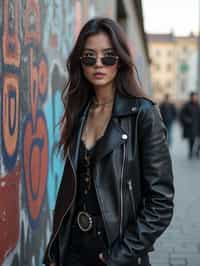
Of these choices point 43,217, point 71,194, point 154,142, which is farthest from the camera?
point 43,217

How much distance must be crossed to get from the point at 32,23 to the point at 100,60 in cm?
149

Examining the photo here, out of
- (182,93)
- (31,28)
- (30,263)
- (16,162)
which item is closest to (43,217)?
(30,263)

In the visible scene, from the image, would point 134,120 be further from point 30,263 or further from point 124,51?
point 30,263

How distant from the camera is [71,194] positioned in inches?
90.9

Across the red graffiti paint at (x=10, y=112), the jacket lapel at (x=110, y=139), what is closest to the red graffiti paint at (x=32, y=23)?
the red graffiti paint at (x=10, y=112)

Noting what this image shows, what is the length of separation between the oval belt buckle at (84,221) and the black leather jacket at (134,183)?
97 millimetres

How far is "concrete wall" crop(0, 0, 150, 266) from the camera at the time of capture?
3012 mm

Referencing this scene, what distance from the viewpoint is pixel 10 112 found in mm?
3094

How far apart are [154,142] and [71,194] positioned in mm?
435

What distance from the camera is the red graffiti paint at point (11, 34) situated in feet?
9.80

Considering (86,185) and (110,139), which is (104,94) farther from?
(86,185)

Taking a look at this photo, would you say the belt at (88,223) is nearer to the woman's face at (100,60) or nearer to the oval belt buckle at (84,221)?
the oval belt buckle at (84,221)

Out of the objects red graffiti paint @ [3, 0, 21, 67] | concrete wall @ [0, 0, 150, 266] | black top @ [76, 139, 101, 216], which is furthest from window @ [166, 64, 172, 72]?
black top @ [76, 139, 101, 216]

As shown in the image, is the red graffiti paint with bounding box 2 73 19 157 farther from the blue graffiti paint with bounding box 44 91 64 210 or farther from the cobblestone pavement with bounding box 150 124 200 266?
the cobblestone pavement with bounding box 150 124 200 266
